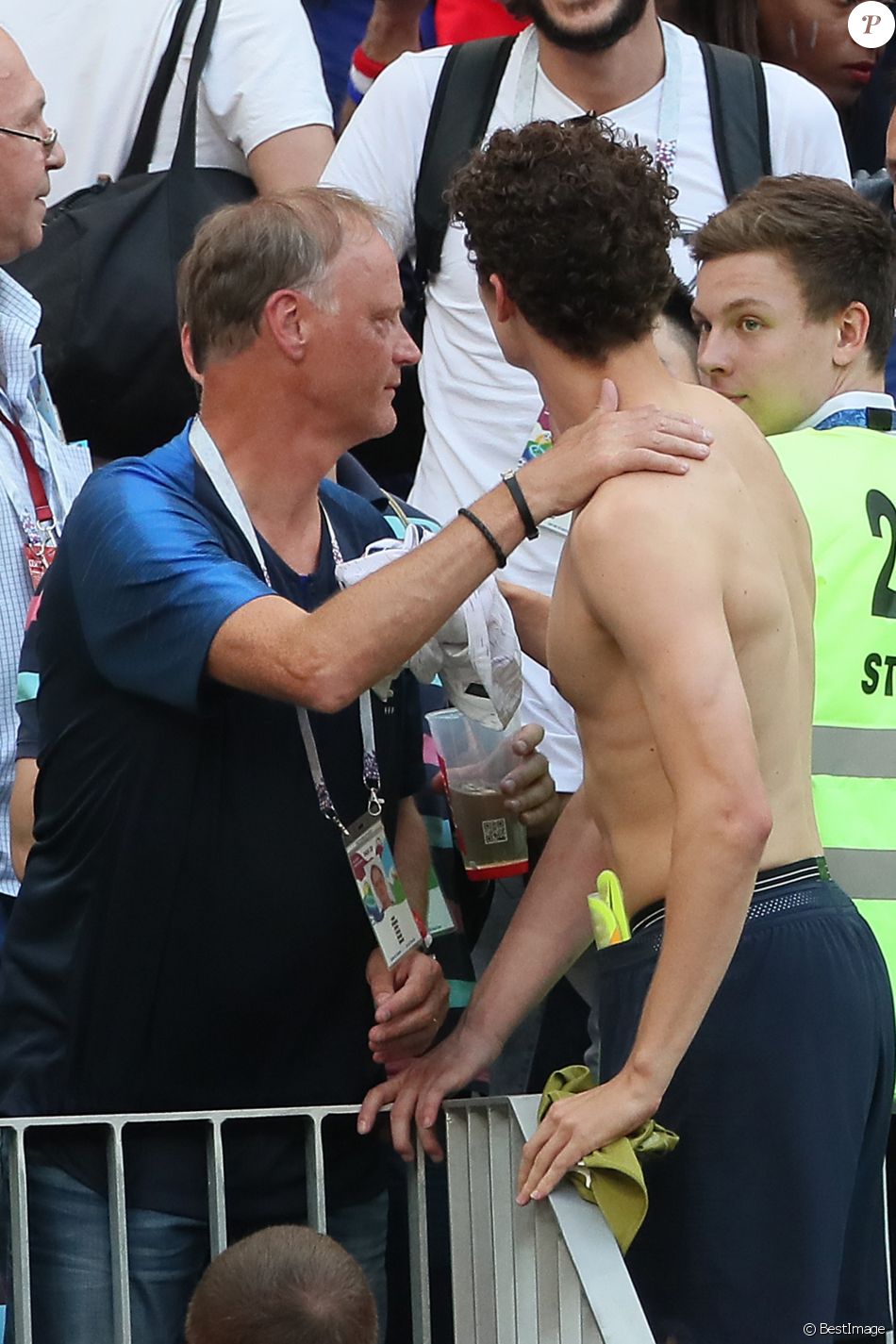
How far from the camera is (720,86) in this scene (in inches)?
179

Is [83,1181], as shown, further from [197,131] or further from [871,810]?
[197,131]

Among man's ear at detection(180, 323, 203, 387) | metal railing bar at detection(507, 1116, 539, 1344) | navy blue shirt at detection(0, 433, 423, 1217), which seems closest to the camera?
metal railing bar at detection(507, 1116, 539, 1344)

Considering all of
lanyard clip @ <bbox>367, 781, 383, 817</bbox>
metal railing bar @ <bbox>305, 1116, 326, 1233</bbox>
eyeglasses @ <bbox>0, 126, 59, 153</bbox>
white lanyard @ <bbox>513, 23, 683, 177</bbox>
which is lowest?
metal railing bar @ <bbox>305, 1116, 326, 1233</bbox>

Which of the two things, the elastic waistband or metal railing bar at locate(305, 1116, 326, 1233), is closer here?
the elastic waistband

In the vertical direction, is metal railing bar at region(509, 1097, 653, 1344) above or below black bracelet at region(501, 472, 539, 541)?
below

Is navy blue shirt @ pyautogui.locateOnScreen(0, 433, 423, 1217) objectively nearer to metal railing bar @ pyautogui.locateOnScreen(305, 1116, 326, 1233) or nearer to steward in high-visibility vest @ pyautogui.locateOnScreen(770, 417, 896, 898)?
metal railing bar @ pyautogui.locateOnScreen(305, 1116, 326, 1233)

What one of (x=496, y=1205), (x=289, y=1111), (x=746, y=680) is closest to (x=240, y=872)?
(x=289, y=1111)

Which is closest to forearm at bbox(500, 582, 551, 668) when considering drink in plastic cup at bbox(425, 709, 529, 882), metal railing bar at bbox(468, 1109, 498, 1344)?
drink in plastic cup at bbox(425, 709, 529, 882)

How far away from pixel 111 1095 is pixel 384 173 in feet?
7.16

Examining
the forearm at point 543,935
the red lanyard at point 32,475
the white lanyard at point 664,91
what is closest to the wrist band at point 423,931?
the forearm at point 543,935

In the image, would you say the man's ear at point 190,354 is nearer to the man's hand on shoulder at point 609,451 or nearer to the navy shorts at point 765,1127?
the man's hand on shoulder at point 609,451

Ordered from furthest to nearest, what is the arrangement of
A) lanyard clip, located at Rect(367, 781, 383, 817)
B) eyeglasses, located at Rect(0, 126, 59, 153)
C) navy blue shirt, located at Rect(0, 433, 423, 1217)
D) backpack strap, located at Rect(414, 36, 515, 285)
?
backpack strap, located at Rect(414, 36, 515, 285) → eyeglasses, located at Rect(0, 126, 59, 153) → lanyard clip, located at Rect(367, 781, 383, 817) → navy blue shirt, located at Rect(0, 433, 423, 1217)

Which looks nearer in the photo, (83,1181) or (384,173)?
(83,1181)

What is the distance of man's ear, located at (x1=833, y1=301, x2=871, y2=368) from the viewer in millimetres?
3559
